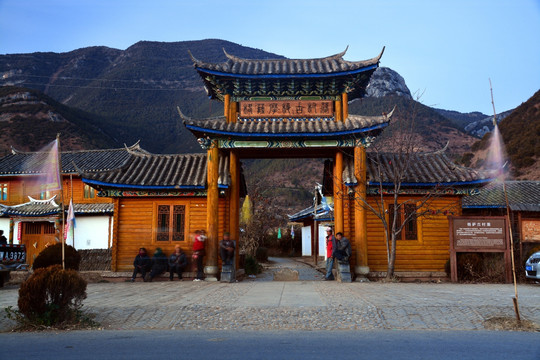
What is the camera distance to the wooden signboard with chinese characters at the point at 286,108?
17.0m

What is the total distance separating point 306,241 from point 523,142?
2847 cm

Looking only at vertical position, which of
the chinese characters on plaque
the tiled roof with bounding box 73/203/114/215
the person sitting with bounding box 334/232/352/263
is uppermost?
the tiled roof with bounding box 73/203/114/215

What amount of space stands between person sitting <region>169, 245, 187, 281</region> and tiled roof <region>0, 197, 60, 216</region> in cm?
1747

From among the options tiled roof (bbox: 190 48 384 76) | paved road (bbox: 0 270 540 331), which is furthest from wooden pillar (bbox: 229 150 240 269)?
paved road (bbox: 0 270 540 331)

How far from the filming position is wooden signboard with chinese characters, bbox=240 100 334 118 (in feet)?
55.7

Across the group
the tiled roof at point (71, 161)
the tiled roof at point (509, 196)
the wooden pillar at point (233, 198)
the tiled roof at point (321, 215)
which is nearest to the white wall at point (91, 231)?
the tiled roof at point (71, 161)

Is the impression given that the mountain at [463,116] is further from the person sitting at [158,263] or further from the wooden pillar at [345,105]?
the person sitting at [158,263]

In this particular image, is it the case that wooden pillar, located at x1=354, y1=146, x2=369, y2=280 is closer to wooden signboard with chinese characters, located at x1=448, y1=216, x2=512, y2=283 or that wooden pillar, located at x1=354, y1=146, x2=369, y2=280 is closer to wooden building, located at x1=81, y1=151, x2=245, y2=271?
wooden signboard with chinese characters, located at x1=448, y1=216, x2=512, y2=283

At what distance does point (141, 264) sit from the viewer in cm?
1650

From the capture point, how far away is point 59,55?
146875 mm

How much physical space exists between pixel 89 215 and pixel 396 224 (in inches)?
902

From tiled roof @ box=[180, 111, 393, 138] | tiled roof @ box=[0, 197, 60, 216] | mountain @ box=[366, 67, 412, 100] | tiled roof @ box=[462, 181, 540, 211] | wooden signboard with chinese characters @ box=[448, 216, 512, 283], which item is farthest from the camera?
mountain @ box=[366, 67, 412, 100]

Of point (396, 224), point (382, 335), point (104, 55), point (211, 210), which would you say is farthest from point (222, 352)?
point (104, 55)

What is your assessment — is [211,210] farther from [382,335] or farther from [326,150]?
[382,335]
